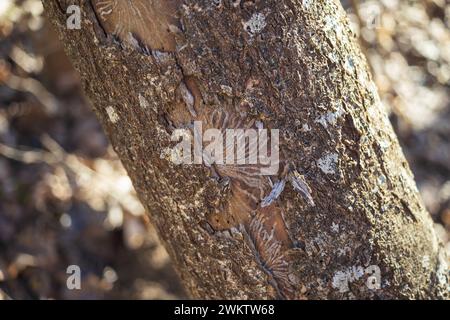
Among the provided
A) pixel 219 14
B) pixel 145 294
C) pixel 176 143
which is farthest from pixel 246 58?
pixel 145 294

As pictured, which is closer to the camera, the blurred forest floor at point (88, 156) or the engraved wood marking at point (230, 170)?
A: the engraved wood marking at point (230, 170)

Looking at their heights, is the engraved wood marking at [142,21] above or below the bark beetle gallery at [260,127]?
above

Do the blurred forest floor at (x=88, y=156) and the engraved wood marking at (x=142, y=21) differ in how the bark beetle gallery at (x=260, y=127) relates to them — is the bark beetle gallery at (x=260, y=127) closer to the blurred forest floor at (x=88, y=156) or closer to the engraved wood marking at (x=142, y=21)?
the engraved wood marking at (x=142, y=21)

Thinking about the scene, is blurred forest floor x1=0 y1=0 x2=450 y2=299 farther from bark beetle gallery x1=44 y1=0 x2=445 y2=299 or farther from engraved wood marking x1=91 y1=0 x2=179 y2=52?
engraved wood marking x1=91 y1=0 x2=179 y2=52

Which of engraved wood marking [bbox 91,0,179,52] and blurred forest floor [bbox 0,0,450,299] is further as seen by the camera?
blurred forest floor [bbox 0,0,450,299]

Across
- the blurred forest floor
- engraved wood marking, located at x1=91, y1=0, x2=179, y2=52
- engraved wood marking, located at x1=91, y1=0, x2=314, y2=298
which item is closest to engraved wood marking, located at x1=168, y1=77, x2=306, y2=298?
engraved wood marking, located at x1=91, y1=0, x2=314, y2=298

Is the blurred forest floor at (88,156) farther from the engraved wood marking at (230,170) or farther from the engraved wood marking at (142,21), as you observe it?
the engraved wood marking at (142,21)

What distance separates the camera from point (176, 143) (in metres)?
1.43

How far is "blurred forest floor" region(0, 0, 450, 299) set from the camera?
2811mm

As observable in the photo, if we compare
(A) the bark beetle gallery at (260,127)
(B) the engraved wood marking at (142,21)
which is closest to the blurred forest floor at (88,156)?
(A) the bark beetle gallery at (260,127)

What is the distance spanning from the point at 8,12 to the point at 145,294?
1837mm

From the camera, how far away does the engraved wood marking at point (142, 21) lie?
129cm

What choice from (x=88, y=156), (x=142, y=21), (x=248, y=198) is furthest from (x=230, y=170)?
(x=88, y=156)

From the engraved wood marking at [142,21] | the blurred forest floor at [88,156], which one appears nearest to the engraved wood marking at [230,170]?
the engraved wood marking at [142,21]
